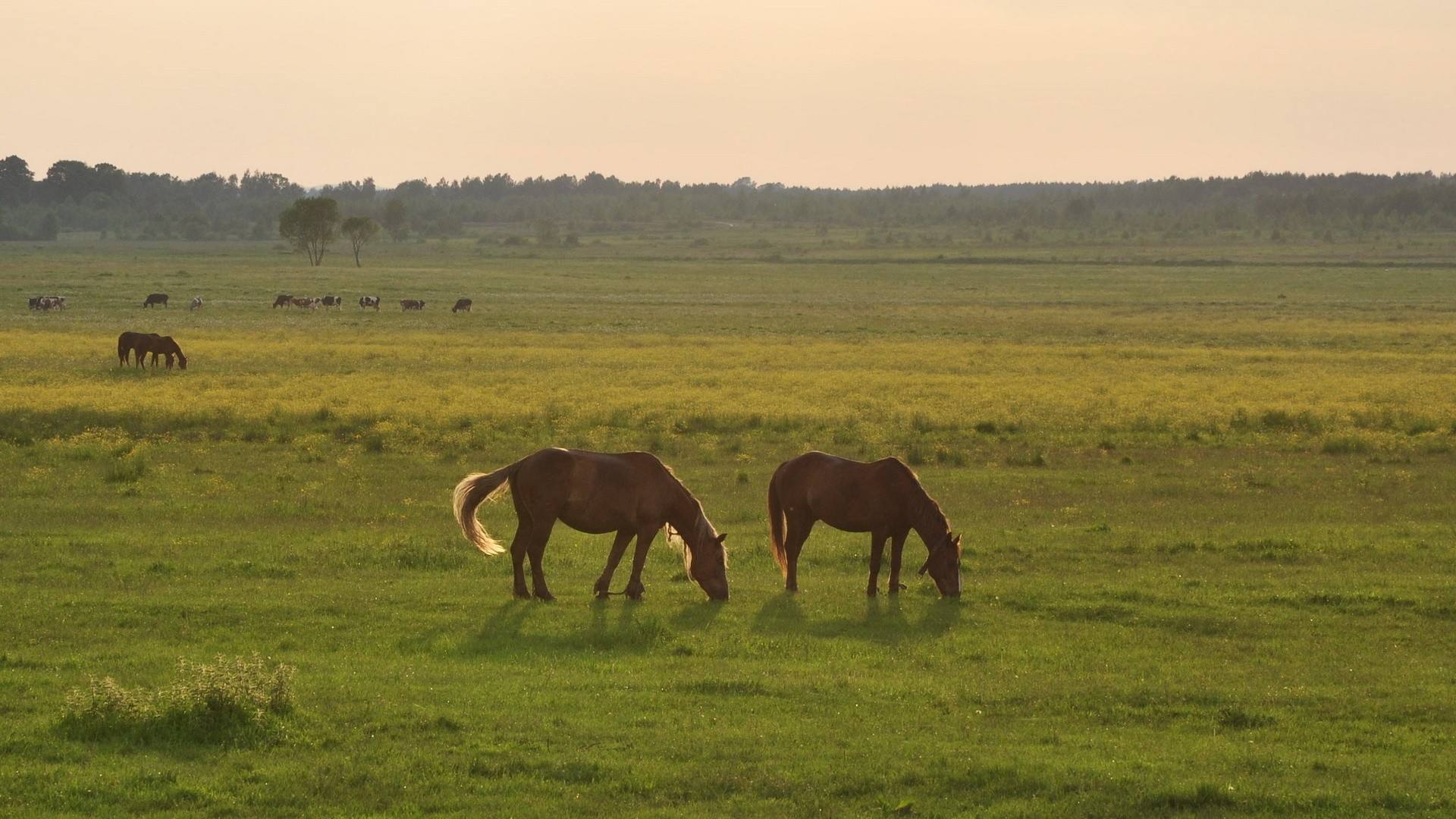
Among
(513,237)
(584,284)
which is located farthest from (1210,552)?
(513,237)

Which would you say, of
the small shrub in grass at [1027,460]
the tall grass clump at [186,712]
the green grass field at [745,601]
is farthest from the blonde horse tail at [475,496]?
the small shrub in grass at [1027,460]

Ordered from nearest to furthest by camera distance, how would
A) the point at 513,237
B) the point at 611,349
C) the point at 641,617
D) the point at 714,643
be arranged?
the point at 714,643 < the point at 641,617 < the point at 611,349 < the point at 513,237

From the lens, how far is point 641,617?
520 inches

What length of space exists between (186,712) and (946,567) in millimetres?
7737

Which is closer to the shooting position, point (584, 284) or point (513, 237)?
point (584, 284)

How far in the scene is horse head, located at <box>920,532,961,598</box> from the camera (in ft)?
47.4

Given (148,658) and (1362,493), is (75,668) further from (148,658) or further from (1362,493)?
(1362,493)

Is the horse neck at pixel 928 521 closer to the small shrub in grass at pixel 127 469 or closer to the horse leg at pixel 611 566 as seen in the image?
the horse leg at pixel 611 566

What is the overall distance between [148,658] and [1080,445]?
→ 19.6 meters

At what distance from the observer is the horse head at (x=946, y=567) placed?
14453mm

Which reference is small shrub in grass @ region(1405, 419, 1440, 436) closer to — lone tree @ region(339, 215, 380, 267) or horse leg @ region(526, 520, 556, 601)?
horse leg @ region(526, 520, 556, 601)

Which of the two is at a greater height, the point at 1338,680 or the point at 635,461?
the point at 635,461

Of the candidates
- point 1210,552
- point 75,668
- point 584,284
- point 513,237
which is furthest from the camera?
point 513,237

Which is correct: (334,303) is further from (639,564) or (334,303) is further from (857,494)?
(857,494)
